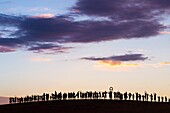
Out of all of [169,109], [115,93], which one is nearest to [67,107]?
[115,93]

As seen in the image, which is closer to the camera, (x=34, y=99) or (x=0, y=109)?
(x=0, y=109)

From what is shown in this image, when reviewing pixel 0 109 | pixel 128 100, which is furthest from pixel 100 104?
pixel 0 109

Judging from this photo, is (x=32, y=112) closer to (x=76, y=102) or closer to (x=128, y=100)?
(x=76, y=102)

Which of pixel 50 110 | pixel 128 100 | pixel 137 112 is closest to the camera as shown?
pixel 137 112

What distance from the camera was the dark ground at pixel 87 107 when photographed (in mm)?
67625

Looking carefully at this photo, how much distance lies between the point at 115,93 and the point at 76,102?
7334 mm

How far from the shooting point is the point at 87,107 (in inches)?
2800

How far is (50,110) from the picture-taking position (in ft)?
229

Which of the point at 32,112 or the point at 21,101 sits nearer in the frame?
the point at 32,112

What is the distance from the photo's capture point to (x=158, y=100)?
81062 mm

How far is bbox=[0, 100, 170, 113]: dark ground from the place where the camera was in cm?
6762

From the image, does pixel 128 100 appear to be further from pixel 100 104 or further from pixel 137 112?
pixel 137 112

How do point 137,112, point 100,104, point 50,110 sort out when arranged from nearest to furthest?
1. point 137,112
2. point 50,110
3. point 100,104

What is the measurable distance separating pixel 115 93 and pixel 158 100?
331 inches
